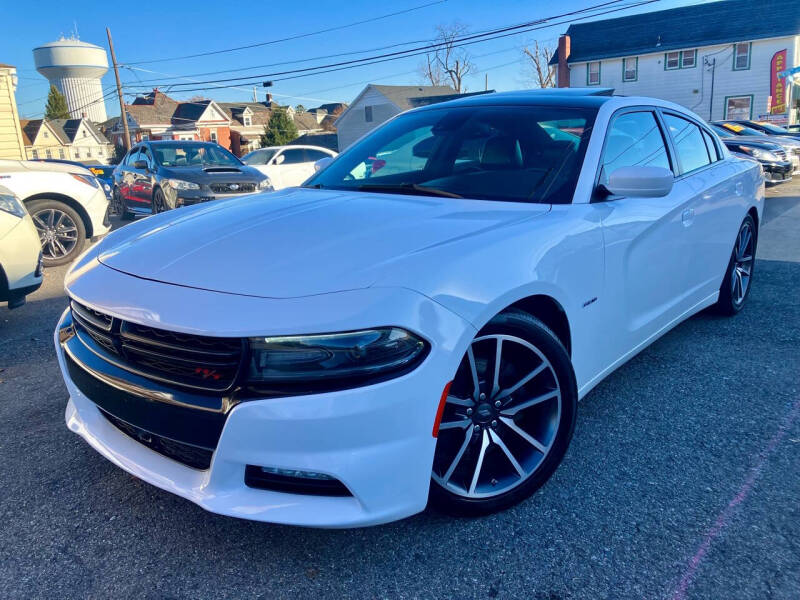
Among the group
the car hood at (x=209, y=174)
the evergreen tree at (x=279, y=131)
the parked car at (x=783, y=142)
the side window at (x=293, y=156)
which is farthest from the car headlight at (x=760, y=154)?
the evergreen tree at (x=279, y=131)

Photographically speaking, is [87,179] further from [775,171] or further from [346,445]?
[775,171]

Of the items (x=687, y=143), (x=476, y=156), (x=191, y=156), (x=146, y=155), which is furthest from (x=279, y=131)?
(x=476, y=156)

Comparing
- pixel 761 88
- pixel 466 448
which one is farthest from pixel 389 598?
pixel 761 88

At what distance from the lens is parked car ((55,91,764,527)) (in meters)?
1.78

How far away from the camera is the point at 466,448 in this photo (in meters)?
2.17

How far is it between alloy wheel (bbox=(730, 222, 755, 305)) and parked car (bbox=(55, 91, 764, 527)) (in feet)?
4.80

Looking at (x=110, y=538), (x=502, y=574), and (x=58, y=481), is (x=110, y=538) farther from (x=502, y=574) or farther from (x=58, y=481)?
(x=502, y=574)

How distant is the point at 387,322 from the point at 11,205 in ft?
14.1

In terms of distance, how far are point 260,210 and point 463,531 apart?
1.59 m

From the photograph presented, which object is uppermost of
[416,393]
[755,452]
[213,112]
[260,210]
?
[213,112]

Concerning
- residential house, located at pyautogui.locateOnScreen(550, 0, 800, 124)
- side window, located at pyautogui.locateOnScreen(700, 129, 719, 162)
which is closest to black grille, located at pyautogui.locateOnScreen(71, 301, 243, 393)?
side window, located at pyautogui.locateOnScreen(700, 129, 719, 162)

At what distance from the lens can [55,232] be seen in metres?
7.21

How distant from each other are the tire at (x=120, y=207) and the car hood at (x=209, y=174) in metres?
2.24

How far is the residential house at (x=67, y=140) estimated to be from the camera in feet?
A: 225
